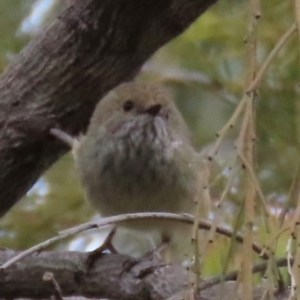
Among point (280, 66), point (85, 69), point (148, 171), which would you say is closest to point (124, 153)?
point (148, 171)

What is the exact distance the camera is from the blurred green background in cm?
313

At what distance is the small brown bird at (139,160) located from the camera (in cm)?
221

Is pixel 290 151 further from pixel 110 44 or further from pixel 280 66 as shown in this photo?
pixel 110 44

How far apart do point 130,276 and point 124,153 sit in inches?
13.9

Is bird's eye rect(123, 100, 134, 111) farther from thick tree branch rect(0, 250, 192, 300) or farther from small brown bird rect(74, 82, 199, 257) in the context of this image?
thick tree branch rect(0, 250, 192, 300)

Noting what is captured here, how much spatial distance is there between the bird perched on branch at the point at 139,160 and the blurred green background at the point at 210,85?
2.18ft

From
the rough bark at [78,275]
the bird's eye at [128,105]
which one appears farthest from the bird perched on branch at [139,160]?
the rough bark at [78,275]

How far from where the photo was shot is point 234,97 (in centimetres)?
332

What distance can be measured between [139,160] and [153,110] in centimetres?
16

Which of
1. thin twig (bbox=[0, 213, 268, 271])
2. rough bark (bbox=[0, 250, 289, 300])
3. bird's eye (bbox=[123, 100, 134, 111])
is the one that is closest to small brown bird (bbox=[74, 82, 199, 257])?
bird's eye (bbox=[123, 100, 134, 111])

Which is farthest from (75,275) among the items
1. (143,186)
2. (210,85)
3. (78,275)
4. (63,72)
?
(210,85)

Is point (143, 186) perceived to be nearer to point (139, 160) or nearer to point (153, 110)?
point (139, 160)

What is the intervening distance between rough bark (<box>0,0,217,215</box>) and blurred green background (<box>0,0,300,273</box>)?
2.14 ft

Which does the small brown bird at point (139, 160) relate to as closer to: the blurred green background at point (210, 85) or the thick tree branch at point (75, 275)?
the thick tree branch at point (75, 275)
